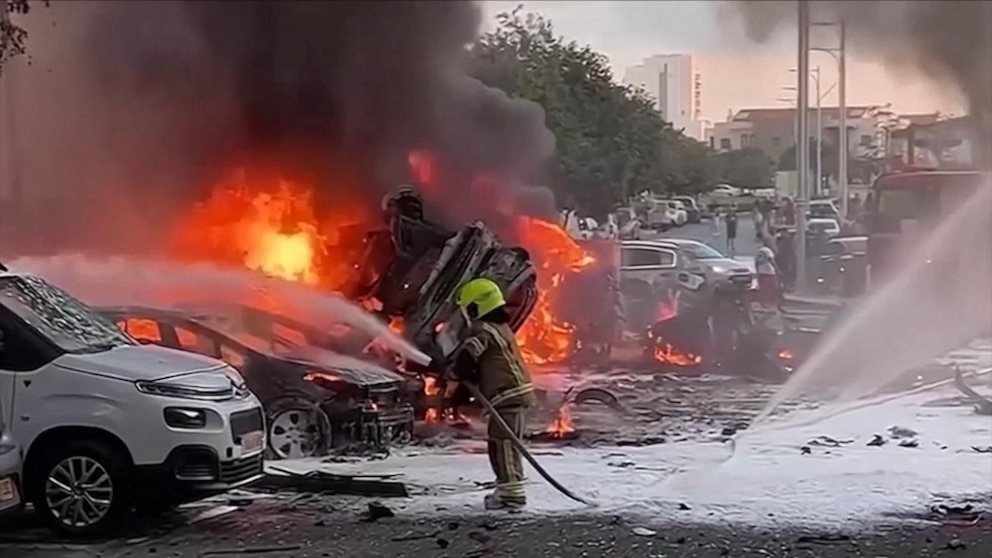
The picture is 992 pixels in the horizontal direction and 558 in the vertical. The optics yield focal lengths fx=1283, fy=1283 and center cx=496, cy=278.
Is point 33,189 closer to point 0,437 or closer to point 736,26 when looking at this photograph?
point 0,437

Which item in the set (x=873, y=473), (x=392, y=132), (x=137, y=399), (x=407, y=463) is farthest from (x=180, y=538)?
(x=392, y=132)

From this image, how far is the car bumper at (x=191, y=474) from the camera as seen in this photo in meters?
7.13

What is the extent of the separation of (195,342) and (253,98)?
6554mm

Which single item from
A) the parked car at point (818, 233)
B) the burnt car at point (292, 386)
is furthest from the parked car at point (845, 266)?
the burnt car at point (292, 386)

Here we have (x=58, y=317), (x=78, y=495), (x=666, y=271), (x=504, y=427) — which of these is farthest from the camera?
(x=666, y=271)

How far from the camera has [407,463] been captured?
9.24m

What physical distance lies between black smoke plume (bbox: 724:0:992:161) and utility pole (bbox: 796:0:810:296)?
0.71 ft

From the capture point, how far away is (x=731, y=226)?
Result: 17828 mm

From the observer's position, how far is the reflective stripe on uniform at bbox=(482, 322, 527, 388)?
8.02 metres

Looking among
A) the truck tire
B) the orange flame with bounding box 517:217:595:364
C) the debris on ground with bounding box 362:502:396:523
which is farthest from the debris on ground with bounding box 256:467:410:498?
the orange flame with bounding box 517:217:595:364

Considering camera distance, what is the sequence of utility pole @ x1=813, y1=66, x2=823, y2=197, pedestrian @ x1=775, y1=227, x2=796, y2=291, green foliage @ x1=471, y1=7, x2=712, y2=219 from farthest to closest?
green foliage @ x1=471, y1=7, x2=712, y2=219 < utility pole @ x1=813, y1=66, x2=823, y2=197 < pedestrian @ x1=775, y1=227, x2=796, y2=291

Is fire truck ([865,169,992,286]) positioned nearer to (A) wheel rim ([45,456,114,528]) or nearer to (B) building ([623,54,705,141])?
(B) building ([623,54,705,141])

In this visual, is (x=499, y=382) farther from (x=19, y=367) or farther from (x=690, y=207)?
(x=690, y=207)

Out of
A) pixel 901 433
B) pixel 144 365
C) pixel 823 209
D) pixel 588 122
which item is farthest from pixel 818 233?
pixel 144 365
